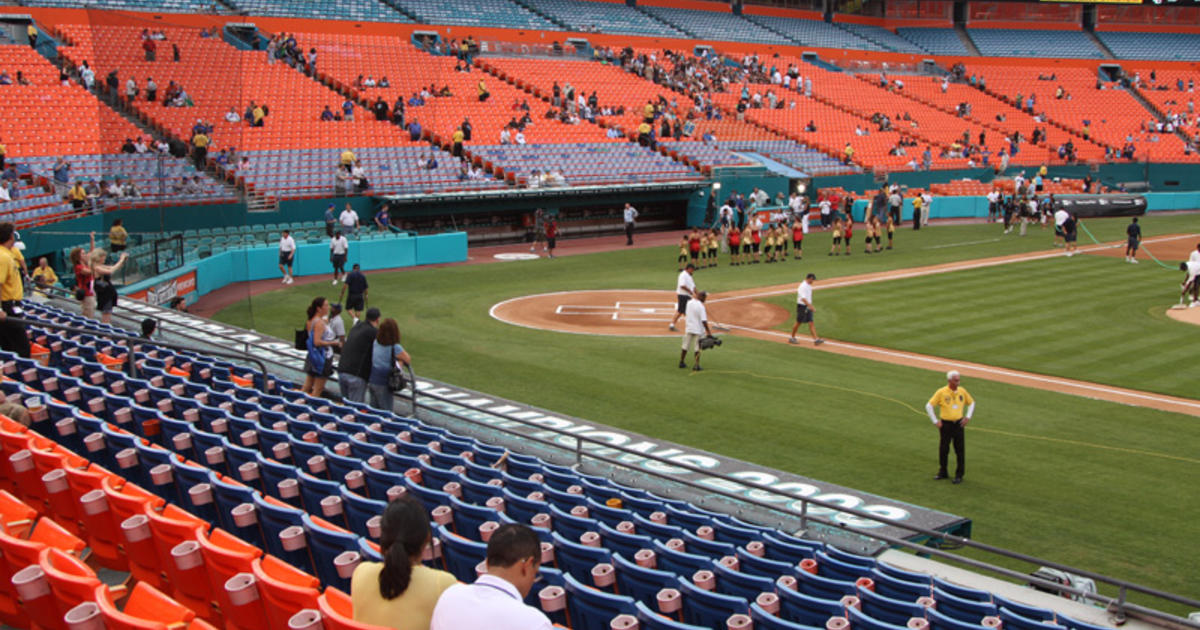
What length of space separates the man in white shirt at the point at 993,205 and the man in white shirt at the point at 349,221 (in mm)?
28639

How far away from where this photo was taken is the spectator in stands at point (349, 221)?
31109 mm

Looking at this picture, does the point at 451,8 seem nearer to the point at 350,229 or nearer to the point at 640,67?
the point at 640,67

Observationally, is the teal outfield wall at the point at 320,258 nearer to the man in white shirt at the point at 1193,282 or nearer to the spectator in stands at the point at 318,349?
the spectator in stands at the point at 318,349

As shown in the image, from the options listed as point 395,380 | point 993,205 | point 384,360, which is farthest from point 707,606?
point 993,205

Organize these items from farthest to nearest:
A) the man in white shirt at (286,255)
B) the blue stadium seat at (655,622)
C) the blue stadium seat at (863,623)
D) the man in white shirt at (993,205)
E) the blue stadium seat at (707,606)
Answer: the man in white shirt at (993,205) → the man in white shirt at (286,255) → the blue stadium seat at (707,606) → the blue stadium seat at (863,623) → the blue stadium seat at (655,622)

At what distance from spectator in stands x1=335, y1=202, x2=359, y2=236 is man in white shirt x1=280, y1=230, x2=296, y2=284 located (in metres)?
2.79

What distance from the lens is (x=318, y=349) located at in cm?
1313

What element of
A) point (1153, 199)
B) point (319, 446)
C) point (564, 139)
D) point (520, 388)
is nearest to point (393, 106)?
point (564, 139)

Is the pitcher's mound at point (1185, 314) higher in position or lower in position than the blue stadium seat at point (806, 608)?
lower

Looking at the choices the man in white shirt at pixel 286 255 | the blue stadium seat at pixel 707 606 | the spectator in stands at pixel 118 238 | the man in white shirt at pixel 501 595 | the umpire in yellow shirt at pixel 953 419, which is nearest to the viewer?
the man in white shirt at pixel 501 595

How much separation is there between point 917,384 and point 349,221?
19.8 metres

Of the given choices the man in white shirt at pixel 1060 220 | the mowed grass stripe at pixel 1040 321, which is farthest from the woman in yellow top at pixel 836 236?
the man in white shirt at pixel 1060 220

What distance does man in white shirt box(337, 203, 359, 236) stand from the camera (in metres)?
31.1

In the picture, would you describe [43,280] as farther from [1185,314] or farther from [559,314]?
[1185,314]
